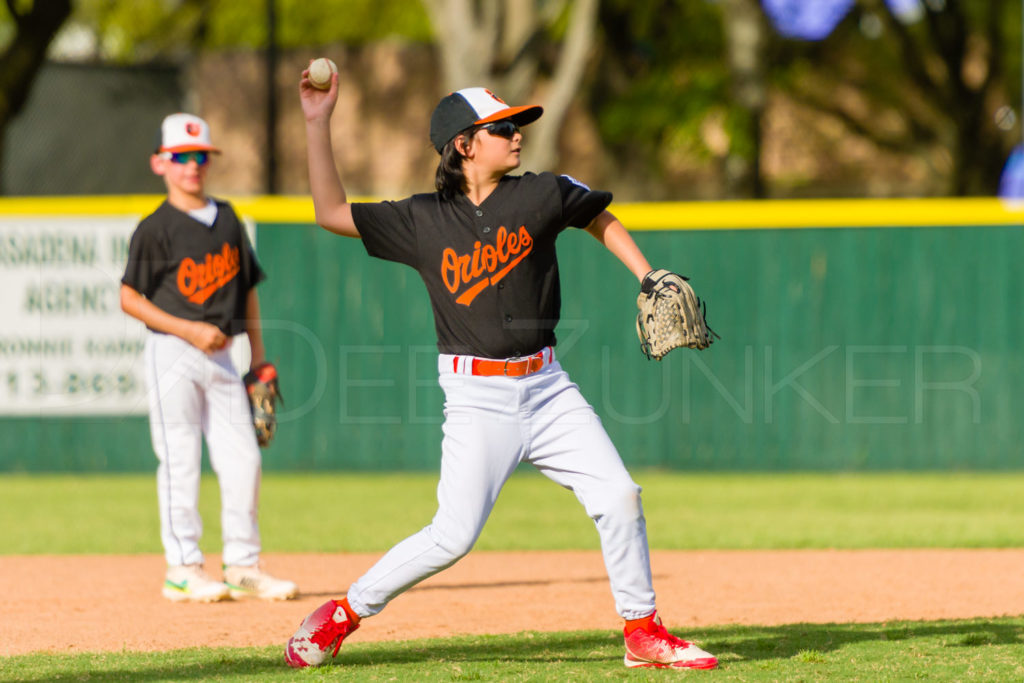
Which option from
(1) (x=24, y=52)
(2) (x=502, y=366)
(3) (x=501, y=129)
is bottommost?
(2) (x=502, y=366)

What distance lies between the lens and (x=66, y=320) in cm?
996

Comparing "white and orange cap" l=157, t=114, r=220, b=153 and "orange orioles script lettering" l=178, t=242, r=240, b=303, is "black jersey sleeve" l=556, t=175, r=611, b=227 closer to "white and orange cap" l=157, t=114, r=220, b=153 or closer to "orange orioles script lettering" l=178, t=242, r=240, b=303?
"orange orioles script lettering" l=178, t=242, r=240, b=303

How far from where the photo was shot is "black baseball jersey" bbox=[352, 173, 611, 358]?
4121 mm

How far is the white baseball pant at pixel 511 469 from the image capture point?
4.09 metres

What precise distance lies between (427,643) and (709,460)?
5802 mm

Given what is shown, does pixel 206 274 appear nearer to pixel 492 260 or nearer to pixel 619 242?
pixel 492 260

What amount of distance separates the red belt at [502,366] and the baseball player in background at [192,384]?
172cm

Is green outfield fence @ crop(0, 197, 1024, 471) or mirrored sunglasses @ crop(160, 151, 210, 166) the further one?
green outfield fence @ crop(0, 197, 1024, 471)

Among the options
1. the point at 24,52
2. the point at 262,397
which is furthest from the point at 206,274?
the point at 24,52

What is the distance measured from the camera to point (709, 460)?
10.2m

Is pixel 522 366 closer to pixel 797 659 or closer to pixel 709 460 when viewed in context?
pixel 797 659

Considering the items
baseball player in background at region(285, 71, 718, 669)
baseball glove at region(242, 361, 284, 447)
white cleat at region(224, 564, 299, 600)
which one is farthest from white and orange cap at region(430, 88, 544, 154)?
white cleat at region(224, 564, 299, 600)

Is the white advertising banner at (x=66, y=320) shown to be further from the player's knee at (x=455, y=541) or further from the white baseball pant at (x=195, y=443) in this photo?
the player's knee at (x=455, y=541)

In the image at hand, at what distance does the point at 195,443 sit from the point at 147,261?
2.59 ft
